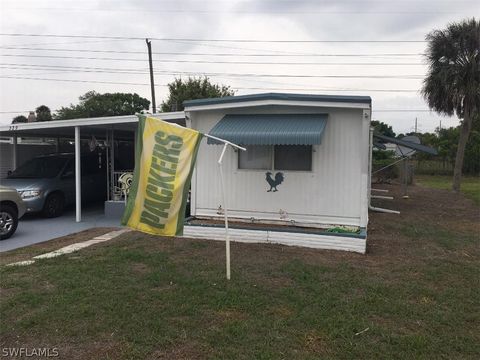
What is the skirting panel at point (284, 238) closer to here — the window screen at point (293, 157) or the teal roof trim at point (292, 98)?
the window screen at point (293, 157)

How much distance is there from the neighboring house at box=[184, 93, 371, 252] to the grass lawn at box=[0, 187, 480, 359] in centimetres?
123

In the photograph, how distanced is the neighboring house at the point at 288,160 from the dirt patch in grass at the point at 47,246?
2142mm

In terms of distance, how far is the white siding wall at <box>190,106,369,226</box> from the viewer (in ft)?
26.9

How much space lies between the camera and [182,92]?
29031 millimetres

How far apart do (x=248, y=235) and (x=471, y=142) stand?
87.1ft

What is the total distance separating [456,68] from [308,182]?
12.9 meters

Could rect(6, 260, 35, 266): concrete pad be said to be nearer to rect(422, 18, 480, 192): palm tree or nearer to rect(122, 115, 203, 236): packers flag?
rect(122, 115, 203, 236): packers flag

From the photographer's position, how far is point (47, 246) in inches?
310

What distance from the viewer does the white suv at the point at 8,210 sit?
8.36 metres

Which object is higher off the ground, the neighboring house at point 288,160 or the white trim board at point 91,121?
the white trim board at point 91,121

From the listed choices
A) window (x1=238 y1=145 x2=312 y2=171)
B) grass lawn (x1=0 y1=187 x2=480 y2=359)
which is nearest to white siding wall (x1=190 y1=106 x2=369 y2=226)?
window (x1=238 y1=145 x2=312 y2=171)

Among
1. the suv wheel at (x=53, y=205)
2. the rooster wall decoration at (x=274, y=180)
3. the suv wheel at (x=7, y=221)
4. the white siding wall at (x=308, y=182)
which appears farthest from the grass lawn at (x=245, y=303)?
the suv wheel at (x=53, y=205)

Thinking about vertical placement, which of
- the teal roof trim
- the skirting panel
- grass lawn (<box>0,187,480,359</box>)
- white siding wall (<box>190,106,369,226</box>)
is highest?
the teal roof trim

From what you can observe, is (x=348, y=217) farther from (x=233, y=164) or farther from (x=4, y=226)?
(x=4, y=226)
